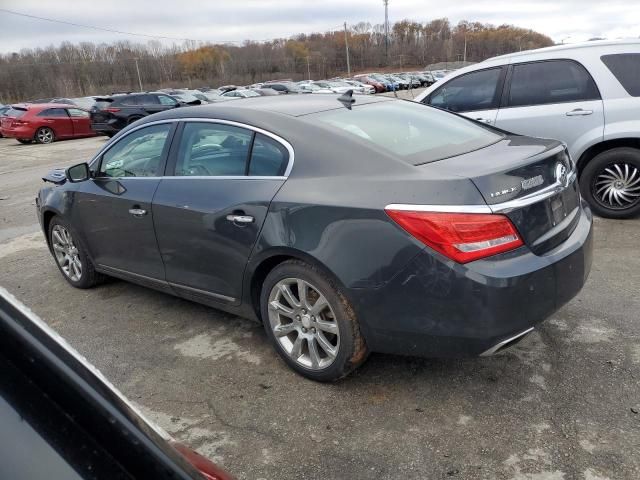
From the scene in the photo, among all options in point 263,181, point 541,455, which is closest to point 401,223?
point 263,181

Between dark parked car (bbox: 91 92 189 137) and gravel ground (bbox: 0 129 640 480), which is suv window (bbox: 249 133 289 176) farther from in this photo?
dark parked car (bbox: 91 92 189 137)

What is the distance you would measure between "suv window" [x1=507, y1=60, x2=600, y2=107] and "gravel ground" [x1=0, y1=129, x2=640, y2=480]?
Result: 7.28ft

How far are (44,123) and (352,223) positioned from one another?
68.7 feet

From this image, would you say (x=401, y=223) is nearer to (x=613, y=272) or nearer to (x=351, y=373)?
(x=351, y=373)

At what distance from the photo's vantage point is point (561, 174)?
2877 millimetres

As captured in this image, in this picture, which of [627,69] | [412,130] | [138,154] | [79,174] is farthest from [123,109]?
[412,130]

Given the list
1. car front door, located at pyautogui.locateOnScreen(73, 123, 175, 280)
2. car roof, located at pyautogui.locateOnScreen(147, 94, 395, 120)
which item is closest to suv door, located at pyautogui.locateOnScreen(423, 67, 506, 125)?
car roof, located at pyautogui.locateOnScreen(147, 94, 395, 120)

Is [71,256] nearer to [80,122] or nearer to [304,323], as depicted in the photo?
[304,323]

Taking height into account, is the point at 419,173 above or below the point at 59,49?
below

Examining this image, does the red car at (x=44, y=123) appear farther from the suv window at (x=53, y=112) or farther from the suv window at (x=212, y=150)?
the suv window at (x=212, y=150)

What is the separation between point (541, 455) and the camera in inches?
93.4

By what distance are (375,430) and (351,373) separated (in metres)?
0.52

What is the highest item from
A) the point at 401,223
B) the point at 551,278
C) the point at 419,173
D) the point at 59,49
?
the point at 59,49

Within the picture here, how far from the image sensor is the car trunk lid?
2484 mm
